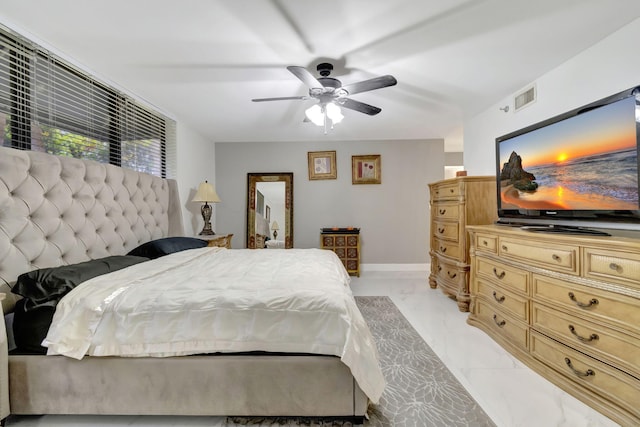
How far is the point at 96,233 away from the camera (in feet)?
6.89

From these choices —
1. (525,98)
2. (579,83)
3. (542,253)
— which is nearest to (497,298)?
(542,253)

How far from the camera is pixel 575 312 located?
1.60m

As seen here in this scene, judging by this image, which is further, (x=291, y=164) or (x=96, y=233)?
(x=291, y=164)

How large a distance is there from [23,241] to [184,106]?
2.09 meters

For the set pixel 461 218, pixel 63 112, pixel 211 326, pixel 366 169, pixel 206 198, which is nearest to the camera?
pixel 211 326

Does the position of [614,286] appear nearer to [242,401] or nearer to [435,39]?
[435,39]

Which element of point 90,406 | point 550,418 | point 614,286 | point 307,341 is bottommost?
point 550,418

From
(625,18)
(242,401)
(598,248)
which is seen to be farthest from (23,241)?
(625,18)

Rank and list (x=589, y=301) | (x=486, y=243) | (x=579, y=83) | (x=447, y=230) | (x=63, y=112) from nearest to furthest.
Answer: (x=589, y=301), (x=63, y=112), (x=579, y=83), (x=486, y=243), (x=447, y=230)

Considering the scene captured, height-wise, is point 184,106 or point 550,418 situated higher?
point 184,106

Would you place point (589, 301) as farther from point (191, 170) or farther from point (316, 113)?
point (191, 170)

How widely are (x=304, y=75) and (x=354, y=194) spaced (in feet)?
9.96

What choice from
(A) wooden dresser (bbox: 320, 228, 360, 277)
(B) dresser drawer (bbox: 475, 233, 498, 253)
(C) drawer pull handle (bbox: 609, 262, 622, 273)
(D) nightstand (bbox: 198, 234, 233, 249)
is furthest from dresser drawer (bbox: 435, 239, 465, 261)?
(D) nightstand (bbox: 198, 234, 233, 249)

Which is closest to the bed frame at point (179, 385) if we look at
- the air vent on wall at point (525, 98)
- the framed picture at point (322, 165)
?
the air vent on wall at point (525, 98)
